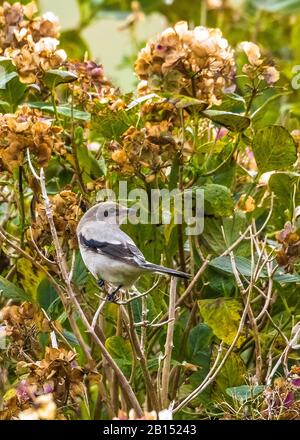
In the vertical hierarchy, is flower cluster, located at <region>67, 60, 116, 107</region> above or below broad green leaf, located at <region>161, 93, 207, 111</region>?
above

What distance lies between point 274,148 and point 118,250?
421 millimetres

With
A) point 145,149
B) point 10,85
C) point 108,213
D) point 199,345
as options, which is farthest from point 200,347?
point 10,85

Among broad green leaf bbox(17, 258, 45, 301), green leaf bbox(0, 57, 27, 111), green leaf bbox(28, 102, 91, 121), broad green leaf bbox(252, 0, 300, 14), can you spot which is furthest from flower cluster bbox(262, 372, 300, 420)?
broad green leaf bbox(252, 0, 300, 14)

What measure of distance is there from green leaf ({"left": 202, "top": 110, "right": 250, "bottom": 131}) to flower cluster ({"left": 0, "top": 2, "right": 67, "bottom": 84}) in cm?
36

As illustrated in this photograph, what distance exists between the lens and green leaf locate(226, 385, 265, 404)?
2.16 m

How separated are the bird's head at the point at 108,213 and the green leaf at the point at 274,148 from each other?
32 centimetres

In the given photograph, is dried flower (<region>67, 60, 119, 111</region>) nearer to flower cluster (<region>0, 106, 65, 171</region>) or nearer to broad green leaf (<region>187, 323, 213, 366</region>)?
flower cluster (<region>0, 106, 65, 171</region>)

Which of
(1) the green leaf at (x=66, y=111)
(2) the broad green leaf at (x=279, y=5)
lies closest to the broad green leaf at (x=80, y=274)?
(1) the green leaf at (x=66, y=111)

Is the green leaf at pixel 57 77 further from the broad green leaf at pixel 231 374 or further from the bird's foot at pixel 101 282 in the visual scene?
the broad green leaf at pixel 231 374

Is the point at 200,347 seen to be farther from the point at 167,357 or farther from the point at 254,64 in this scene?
the point at 254,64

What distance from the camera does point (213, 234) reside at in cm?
249

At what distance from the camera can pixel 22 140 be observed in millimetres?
2229
